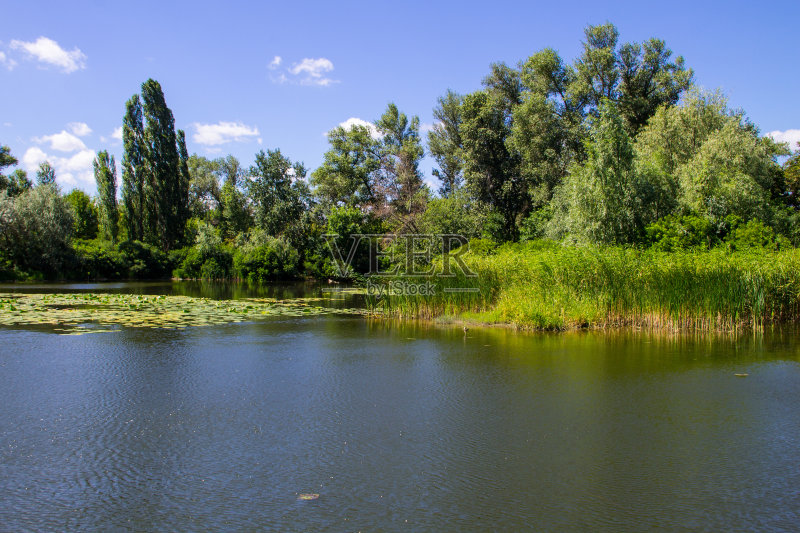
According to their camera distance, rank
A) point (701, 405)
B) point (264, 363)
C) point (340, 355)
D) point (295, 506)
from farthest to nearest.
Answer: point (340, 355)
point (264, 363)
point (701, 405)
point (295, 506)

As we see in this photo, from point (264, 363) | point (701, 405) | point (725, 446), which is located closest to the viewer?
point (725, 446)

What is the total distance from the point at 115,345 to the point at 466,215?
27.8m

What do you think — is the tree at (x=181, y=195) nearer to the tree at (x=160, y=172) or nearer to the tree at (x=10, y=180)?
the tree at (x=160, y=172)

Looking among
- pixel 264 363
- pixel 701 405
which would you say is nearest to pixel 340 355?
pixel 264 363

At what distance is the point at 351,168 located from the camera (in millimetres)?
47000

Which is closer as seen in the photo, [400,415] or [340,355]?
[400,415]

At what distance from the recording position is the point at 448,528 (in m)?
4.51

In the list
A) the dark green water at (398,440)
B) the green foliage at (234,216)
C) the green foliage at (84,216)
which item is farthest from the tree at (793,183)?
the green foliage at (84,216)

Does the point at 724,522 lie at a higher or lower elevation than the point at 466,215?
lower

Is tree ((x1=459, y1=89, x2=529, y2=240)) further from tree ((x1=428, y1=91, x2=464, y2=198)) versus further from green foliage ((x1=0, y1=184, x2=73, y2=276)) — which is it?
green foliage ((x1=0, y1=184, x2=73, y2=276))

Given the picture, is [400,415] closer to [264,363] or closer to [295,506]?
[295,506]

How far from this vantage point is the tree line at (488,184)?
2397 cm

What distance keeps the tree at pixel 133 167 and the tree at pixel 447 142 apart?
80.0ft

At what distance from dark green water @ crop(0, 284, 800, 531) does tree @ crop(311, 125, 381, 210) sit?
36027 millimetres
